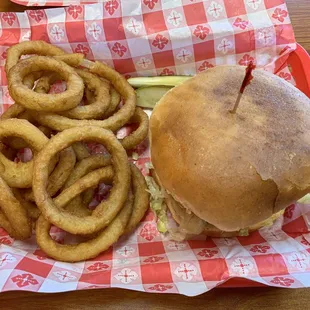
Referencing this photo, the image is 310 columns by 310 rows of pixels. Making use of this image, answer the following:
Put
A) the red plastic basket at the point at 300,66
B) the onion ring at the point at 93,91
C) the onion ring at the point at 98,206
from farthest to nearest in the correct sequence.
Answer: the red plastic basket at the point at 300,66
the onion ring at the point at 93,91
the onion ring at the point at 98,206

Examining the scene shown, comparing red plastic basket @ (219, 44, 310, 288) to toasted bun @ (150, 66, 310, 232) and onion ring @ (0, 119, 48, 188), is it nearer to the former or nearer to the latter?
toasted bun @ (150, 66, 310, 232)

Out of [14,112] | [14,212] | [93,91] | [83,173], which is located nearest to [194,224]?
[83,173]

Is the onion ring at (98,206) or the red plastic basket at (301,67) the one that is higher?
the red plastic basket at (301,67)

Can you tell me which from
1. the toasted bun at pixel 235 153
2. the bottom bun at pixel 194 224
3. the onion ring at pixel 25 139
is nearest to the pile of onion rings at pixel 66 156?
the onion ring at pixel 25 139

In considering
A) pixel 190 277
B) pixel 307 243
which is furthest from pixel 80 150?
pixel 307 243

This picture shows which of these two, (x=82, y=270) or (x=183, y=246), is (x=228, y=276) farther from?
(x=82, y=270)

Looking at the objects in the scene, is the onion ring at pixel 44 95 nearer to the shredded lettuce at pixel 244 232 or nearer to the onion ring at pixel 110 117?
the onion ring at pixel 110 117

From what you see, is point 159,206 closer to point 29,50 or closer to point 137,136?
point 137,136
